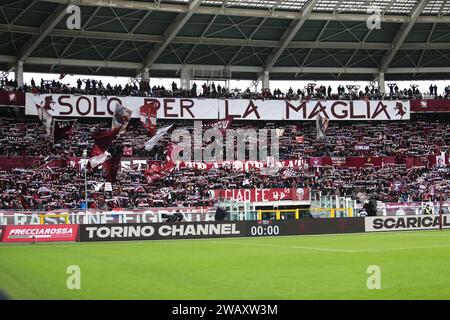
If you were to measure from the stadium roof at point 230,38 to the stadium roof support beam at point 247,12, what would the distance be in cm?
8

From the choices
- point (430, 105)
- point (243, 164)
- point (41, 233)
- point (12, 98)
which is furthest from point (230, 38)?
point (41, 233)

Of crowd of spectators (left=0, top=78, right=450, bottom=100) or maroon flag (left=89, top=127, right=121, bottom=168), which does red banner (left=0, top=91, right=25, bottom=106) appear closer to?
crowd of spectators (left=0, top=78, right=450, bottom=100)

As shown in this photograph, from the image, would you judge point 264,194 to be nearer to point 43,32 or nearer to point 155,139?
point 155,139

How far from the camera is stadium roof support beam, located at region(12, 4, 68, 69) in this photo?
164ft

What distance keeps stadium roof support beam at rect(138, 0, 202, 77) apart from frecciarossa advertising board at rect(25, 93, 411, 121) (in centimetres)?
421

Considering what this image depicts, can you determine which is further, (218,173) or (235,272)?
(218,173)

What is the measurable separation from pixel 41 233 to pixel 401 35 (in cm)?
3996

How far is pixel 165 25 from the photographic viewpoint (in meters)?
56.4

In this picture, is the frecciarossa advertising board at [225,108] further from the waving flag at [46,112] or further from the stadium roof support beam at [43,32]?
the stadium roof support beam at [43,32]

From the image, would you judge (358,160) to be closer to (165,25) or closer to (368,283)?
(165,25)

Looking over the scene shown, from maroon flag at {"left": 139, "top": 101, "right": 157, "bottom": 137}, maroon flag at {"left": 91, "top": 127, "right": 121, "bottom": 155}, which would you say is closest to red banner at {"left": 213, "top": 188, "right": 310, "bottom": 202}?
maroon flag at {"left": 91, "top": 127, "right": 121, "bottom": 155}

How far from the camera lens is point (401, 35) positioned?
6253cm

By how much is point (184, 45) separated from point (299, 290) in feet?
161

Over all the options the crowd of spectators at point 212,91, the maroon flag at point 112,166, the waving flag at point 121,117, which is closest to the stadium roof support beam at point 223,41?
the crowd of spectators at point 212,91
